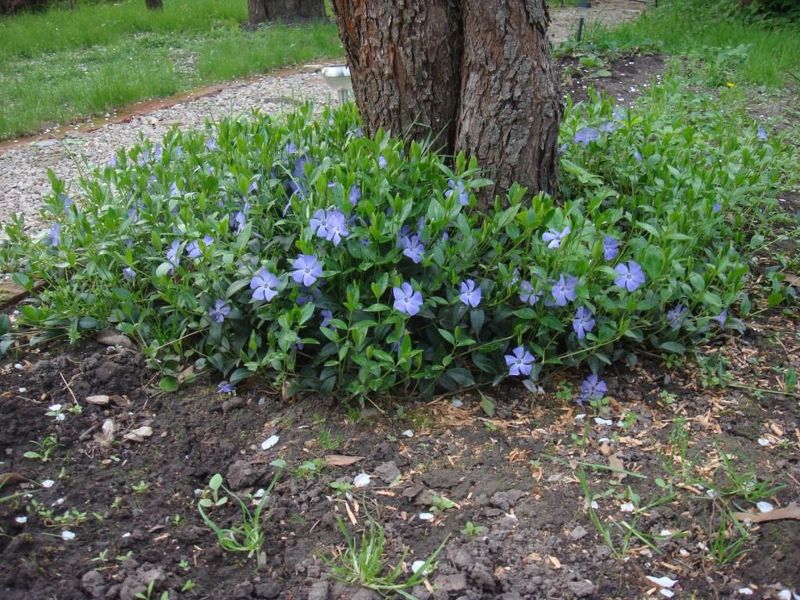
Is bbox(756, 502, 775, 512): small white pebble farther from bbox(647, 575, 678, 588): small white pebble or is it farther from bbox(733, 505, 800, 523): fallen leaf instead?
bbox(647, 575, 678, 588): small white pebble

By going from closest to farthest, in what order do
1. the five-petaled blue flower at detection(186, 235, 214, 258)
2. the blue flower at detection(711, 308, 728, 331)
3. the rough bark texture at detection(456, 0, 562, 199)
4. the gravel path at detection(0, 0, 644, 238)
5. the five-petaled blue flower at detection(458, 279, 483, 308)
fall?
the five-petaled blue flower at detection(458, 279, 483, 308) < the five-petaled blue flower at detection(186, 235, 214, 258) < the blue flower at detection(711, 308, 728, 331) < the rough bark texture at detection(456, 0, 562, 199) < the gravel path at detection(0, 0, 644, 238)

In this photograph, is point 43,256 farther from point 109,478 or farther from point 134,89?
point 134,89

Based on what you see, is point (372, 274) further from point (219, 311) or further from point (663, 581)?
point (663, 581)

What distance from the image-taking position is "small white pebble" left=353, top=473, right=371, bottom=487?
2.24 m

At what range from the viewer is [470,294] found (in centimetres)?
251

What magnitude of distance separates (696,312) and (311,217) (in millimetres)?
1484

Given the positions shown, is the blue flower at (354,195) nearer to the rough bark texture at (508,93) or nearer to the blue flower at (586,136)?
the rough bark texture at (508,93)

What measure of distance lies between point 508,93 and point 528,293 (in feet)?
2.87

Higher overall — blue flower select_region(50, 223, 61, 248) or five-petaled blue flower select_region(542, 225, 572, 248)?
blue flower select_region(50, 223, 61, 248)

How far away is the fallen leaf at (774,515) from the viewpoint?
2.06 m

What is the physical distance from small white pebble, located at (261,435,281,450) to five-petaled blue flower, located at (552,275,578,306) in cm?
101

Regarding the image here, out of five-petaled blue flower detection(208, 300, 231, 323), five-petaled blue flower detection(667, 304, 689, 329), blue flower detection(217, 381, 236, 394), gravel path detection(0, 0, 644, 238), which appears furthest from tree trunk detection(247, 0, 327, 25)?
five-petaled blue flower detection(667, 304, 689, 329)

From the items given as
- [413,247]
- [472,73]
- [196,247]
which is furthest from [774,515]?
[196,247]

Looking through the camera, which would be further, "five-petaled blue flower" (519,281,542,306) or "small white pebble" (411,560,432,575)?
"five-petaled blue flower" (519,281,542,306)
